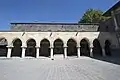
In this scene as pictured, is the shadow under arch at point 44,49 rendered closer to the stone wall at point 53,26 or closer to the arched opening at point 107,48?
the stone wall at point 53,26

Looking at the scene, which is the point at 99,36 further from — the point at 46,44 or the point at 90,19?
the point at 90,19

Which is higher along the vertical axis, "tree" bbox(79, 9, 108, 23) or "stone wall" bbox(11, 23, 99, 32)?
"tree" bbox(79, 9, 108, 23)

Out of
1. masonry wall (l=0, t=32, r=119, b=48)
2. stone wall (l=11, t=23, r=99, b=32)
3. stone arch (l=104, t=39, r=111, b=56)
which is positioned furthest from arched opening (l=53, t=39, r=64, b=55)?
stone arch (l=104, t=39, r=111, b=56)

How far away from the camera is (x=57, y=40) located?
27656 mm

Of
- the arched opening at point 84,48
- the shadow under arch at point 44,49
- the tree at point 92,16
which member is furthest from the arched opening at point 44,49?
the tree at point 92,16

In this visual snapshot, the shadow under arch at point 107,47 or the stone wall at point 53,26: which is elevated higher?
the stone wall at point 53,26

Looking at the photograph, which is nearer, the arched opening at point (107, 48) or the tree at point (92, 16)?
the arched opening at point (107, 48)

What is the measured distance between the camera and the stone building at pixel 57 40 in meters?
25.0

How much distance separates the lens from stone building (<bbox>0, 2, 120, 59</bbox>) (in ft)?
82.0

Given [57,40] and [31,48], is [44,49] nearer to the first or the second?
[31,48]

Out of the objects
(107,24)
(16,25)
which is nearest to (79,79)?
(107,24)

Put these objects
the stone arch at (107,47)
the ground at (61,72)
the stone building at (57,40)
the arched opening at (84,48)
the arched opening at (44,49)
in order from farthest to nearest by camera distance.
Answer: the arched opening at (84,48)
the arched opening at (44,49)
the stone arch at (107,47)
the stone building at (57,40)
the ground at (61,72)

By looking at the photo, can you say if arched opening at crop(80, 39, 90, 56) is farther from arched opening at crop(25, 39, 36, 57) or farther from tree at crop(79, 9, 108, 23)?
tree at crop(79, 9, 108, 23)

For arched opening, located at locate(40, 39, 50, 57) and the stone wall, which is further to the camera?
the stone wall
